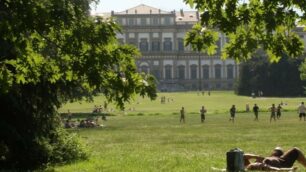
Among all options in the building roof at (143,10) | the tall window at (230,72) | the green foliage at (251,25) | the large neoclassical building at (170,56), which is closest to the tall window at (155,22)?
the large neoclassical building at (170,56)

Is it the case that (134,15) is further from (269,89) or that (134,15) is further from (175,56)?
(269,89)

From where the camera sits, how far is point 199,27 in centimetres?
953

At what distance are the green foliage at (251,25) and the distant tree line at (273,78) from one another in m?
87.5

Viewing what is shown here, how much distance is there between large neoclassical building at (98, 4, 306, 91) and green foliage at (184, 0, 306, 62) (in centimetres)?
13815

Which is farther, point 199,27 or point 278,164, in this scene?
point 278,164

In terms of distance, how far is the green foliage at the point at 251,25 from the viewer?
8.70 m

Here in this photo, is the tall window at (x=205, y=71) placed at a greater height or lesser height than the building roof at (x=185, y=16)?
lesser

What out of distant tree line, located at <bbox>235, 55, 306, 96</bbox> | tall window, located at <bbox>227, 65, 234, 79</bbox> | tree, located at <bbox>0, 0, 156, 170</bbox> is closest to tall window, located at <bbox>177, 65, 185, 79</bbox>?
tall window, located at <bbox>227, 65, 234, 79</bbox>

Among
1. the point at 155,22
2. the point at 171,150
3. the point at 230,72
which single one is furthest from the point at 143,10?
the point at 171,150

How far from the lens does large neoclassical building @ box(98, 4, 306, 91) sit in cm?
15000

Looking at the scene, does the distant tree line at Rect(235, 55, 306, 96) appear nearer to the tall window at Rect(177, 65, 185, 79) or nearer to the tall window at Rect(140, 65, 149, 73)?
the tall window at Rect(140, 65, 149, 73)

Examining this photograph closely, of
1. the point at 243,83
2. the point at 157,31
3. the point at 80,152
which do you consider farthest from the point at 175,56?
the point at 80,152

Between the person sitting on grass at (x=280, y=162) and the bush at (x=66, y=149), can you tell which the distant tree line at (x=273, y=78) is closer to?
the bush at (x=66, y=149)

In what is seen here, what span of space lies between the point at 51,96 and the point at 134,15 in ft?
452
